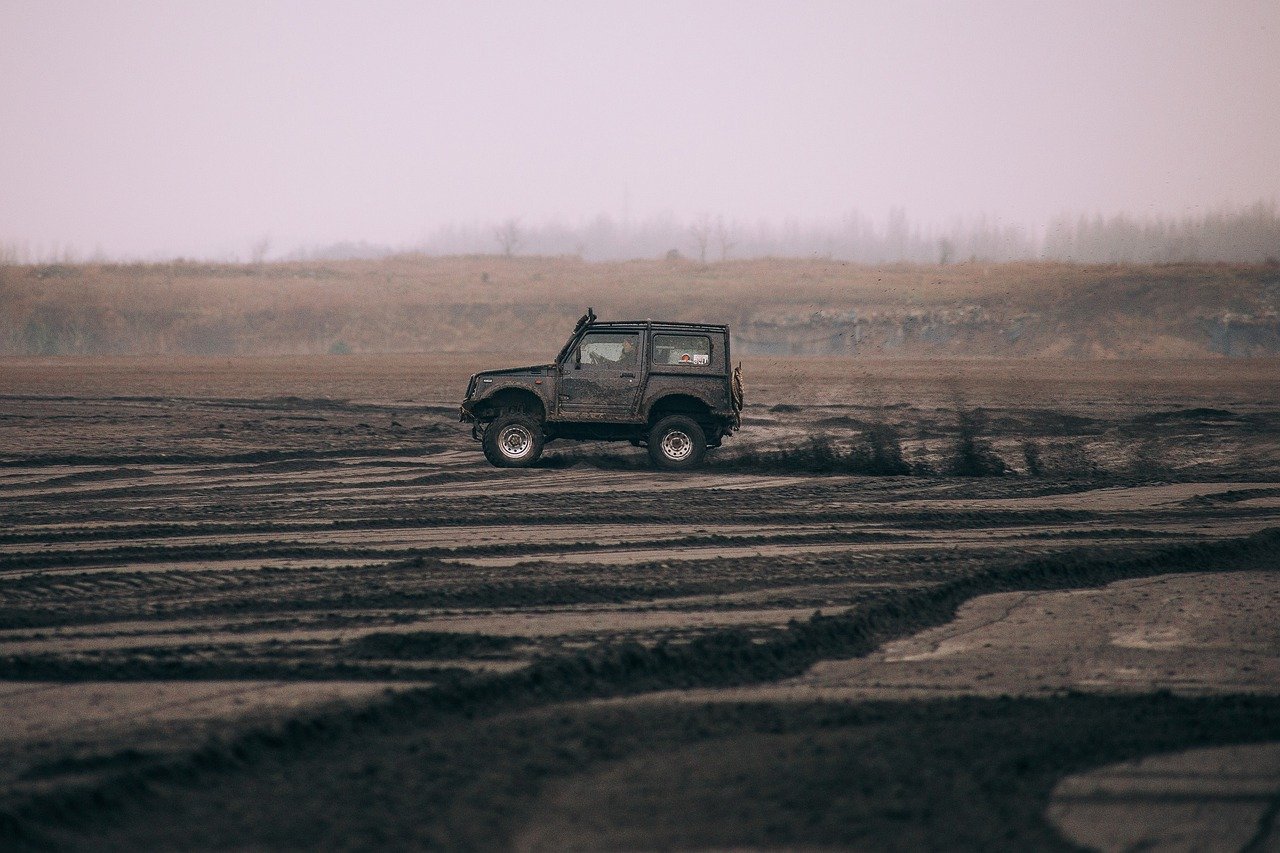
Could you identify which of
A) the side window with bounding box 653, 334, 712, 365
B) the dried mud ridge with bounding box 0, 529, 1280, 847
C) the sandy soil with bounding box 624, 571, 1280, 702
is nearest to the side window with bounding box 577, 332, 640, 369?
the side window with bounding box 653, 334, 712, 365

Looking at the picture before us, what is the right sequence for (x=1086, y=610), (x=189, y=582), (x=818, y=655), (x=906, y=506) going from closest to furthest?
(x=818, y=655)
(x=1086, y=610)
(x=189, y=582)
(x=906, y=506)

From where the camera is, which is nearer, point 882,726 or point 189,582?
point 882,726

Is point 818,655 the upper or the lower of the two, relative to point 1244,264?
lower

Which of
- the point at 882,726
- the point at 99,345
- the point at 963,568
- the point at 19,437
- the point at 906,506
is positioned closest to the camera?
the point at 882,726

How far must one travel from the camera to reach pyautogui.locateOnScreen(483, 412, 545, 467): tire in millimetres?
17047

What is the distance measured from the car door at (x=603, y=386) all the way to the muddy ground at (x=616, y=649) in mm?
898

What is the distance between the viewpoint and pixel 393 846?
458cm

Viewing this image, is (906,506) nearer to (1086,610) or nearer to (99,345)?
(1086,610)

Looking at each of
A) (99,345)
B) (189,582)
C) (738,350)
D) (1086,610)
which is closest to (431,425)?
(189,582)

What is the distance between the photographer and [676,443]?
1712 cm

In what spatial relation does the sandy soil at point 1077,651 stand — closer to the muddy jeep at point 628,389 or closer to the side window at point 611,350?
the muddy jeep at point 628,389

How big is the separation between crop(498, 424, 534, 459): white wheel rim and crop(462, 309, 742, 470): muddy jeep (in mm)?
13

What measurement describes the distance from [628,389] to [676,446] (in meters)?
1.04

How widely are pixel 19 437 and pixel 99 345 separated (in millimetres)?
48866
